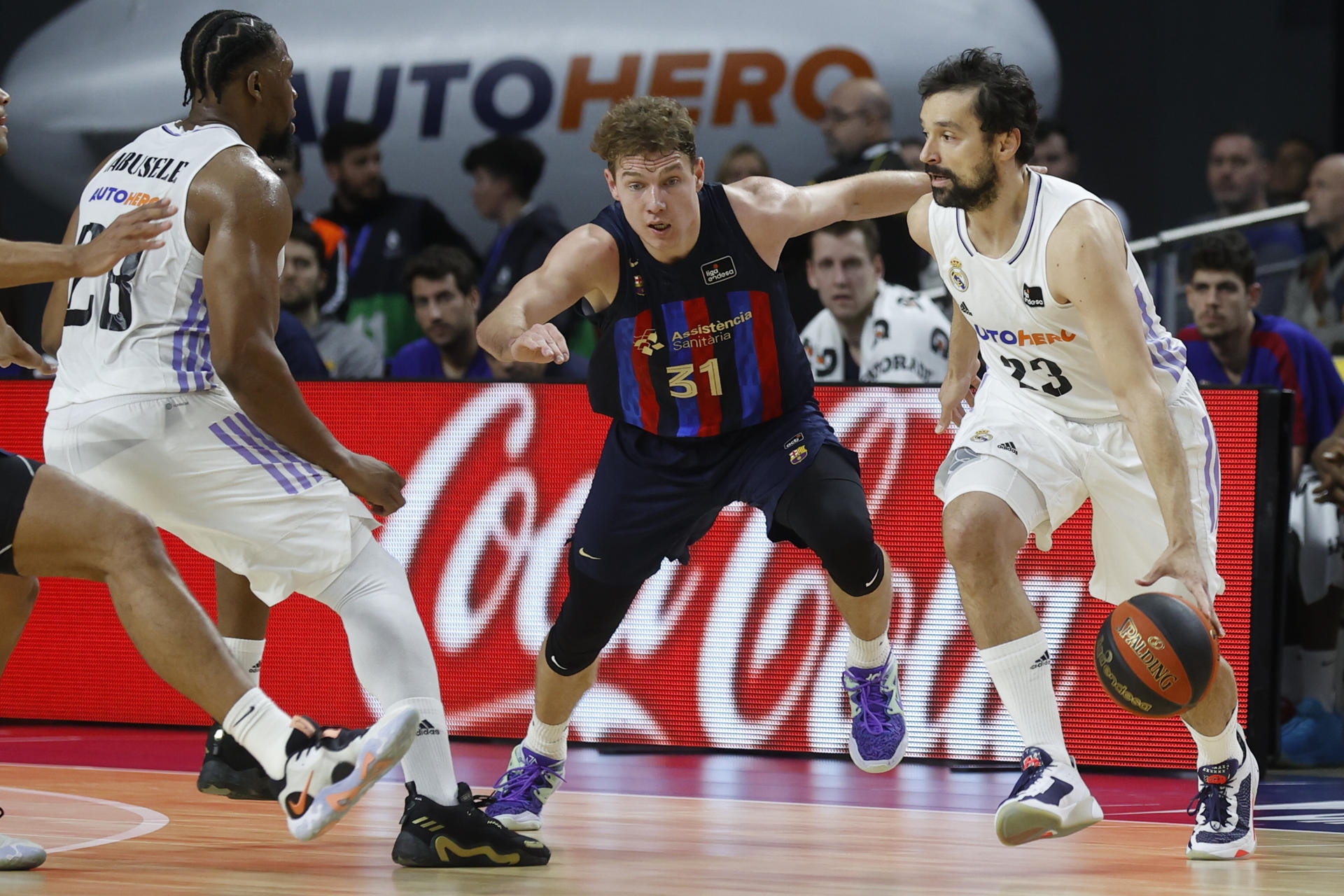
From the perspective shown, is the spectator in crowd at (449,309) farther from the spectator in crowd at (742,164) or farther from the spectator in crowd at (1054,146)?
the spectator in crowd at (1054,146)

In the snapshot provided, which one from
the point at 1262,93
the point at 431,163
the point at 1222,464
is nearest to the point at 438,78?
the point at 431,163

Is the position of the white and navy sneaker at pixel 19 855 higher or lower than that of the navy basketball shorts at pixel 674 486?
lower

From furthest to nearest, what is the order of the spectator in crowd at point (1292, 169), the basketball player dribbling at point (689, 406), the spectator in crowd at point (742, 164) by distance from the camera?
the spectator in crowd at point (1292, 169) → the spectator in crowd at point (742, 164) → the basketball player dribbling at point (689, 406)

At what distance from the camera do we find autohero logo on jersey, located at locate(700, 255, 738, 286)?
15.4 ft

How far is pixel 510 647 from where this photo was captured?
21.4 feet

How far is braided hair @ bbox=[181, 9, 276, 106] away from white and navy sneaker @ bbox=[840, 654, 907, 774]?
2.47m

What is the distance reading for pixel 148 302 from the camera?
165 inches

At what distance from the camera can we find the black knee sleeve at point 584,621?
470 cm

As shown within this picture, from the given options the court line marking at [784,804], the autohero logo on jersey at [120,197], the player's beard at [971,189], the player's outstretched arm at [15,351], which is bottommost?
the court line marking at [784,804]

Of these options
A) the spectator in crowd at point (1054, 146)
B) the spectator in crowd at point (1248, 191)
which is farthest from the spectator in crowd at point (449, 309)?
the spectator in crowd at point (1248, 191)

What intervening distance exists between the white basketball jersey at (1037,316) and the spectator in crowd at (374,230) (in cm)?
546

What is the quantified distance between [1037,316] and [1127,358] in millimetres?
334

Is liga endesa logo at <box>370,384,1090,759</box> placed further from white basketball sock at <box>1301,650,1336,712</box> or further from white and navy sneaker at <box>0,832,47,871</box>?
white and navy sneaker at <box>0,832,47,871</box>

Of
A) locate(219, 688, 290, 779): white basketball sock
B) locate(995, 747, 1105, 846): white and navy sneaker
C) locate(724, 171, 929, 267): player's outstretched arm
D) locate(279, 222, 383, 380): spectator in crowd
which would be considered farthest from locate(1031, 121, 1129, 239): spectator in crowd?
locate(219, 688, 290, 779): white basketball sock
